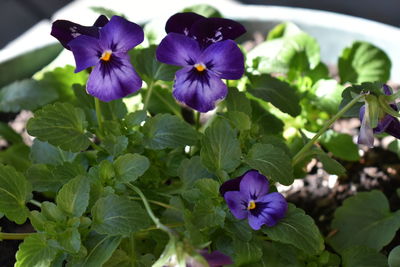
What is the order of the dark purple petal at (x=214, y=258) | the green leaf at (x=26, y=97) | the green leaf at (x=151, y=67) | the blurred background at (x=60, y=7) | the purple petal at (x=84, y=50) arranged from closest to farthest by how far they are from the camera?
the dark purple petal at (x=214, y=258), the purple petal at (x=84, y=50), the green leaf at (x=151, y=67), the green leaf at (x=26, y=97), the blurred background at (x=60, y=7)

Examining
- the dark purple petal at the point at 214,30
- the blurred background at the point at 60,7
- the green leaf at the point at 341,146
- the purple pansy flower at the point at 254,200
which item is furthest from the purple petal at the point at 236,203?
the blurred background at the point at 60,7

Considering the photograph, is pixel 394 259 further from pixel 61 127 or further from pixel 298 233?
pixel 61 127

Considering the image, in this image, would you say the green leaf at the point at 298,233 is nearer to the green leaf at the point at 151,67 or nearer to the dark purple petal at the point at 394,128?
the dark purple petal at the point at 394,128

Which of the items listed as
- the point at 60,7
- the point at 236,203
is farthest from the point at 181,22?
the point at 60,7

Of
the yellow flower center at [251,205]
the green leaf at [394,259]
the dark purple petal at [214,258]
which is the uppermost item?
the dark purple petal at [214,258]

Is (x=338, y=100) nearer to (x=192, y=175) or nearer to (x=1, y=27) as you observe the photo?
(x=192, y=175)

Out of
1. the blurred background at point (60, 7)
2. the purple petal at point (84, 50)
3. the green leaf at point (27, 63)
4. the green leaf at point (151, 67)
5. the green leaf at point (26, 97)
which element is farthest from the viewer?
the blurred background at point (60, 7)

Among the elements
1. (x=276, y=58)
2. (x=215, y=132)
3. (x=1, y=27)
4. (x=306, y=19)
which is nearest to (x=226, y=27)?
(x=215, y=132)
